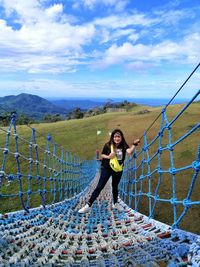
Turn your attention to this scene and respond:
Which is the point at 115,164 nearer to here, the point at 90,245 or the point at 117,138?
the point at 117,138

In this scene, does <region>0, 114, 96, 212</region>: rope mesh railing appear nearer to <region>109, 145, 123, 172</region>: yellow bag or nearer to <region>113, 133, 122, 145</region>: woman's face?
<region>109, 145, 123, 172</region>: yellow bag

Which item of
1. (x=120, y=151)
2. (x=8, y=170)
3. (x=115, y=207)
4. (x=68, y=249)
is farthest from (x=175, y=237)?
(x=8, y=170)

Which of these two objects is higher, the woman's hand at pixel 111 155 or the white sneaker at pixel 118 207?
the woman's hand at pixel 111 155

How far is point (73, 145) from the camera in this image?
741 inches

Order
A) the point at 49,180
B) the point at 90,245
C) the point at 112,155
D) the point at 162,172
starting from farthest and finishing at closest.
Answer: the point at 49,180
the point at 112,155
the point at 162,172
the point at 90,245

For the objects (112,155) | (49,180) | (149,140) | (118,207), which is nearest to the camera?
(112,155)

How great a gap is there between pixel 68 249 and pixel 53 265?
1.24ft

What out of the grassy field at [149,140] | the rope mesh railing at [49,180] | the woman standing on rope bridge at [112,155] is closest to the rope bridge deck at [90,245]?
the woman standing on rope bridge at [112,155]

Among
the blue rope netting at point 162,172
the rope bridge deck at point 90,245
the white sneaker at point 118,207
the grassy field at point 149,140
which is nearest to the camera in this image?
the rope bridge deck at point 90,245

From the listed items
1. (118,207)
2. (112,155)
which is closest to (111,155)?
(112,155)

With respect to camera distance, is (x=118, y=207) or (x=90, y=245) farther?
(x=118, y=207)

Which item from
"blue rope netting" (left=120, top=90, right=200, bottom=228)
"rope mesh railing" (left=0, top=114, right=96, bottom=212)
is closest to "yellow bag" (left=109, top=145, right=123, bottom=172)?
"blue rope netting" (left=120, top=90, right=200, bottom=228)

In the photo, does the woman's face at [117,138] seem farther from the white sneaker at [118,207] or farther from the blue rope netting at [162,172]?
the white sneaker at [118,207]

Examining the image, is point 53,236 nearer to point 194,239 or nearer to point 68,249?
point 68,249
